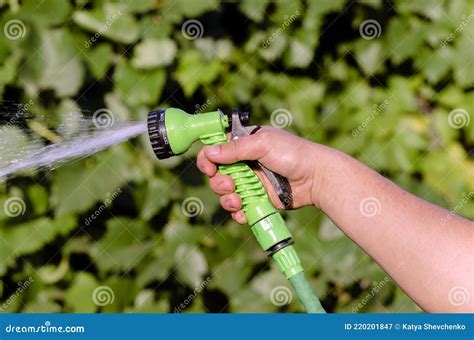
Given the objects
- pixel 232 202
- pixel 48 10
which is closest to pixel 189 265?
pixel 232 202

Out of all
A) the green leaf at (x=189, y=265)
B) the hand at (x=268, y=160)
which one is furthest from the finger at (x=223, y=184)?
the green leaf at (x=189, y=265)

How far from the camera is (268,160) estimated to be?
2.02 m

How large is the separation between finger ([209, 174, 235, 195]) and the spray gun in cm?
1

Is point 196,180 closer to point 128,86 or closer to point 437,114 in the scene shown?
point 128,86

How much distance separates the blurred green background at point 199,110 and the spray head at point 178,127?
0.38 m

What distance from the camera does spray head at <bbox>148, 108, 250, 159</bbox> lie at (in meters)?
1.92

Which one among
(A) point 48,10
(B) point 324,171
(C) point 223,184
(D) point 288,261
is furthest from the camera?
(A) point 48,10

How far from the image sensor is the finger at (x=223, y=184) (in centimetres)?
198

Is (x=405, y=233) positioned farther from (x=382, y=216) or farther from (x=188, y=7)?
(x=188, y=7)

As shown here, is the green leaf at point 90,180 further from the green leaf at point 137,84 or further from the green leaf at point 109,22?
the green leaf at point 109,22

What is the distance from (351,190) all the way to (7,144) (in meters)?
0.97

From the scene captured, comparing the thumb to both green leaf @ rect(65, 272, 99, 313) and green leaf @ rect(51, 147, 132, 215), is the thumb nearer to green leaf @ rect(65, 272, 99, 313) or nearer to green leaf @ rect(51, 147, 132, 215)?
green leaf @ rect(51, 147, 132, 215)

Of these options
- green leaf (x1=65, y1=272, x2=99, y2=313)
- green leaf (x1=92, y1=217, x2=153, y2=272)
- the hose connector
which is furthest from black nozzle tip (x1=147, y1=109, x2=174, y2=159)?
green leaf (x1=65, y1=272, x2=99, y2=313)

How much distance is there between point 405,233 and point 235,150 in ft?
1.49
